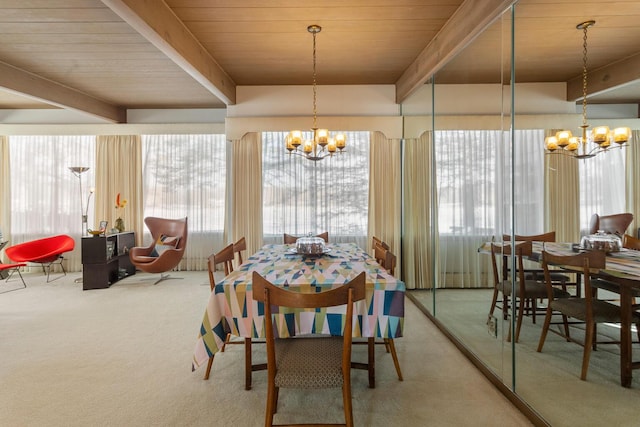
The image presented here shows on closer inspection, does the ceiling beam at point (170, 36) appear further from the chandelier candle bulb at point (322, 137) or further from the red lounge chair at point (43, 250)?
the red lounge chair at point (43, 250)

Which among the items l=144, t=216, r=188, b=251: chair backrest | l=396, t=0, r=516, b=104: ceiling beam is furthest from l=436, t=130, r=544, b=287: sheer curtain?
l=144, t=216, r=188, b=251: chair backrest

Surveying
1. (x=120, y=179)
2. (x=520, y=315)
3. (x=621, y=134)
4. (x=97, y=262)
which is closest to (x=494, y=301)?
(x=520, y=315)

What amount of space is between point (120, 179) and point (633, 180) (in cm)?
675

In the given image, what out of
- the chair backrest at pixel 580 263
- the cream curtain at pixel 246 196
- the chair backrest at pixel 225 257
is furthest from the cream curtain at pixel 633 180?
the cream curtain at pixel 246 196

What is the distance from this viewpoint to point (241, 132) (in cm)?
504

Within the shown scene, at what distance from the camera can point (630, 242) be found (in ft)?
4.77

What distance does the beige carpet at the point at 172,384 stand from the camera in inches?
79.0

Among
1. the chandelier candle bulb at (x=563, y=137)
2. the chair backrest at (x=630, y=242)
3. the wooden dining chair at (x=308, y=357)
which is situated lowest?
the wooden dining chair at (x=308, y=357)

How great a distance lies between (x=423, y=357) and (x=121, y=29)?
158 inches

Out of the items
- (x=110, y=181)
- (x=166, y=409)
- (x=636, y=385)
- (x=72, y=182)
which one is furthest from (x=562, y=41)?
(x=72, y=182)

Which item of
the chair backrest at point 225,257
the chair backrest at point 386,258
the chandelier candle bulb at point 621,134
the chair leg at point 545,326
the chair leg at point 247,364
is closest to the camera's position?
the chandelier candle bulb at point 621,134

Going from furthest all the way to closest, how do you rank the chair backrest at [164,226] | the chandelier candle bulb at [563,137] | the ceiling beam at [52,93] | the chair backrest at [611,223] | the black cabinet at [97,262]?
the chair backrest at [164,226] < the black cabinet at [97,262] < the ceiling beam at [52,93] < the chandelier candle bulb at [563,137] < the chair backrest at [611,223]

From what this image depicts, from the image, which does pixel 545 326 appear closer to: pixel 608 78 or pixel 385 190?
pixel 608 78

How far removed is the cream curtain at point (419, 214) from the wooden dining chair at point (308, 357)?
2.31 meters
